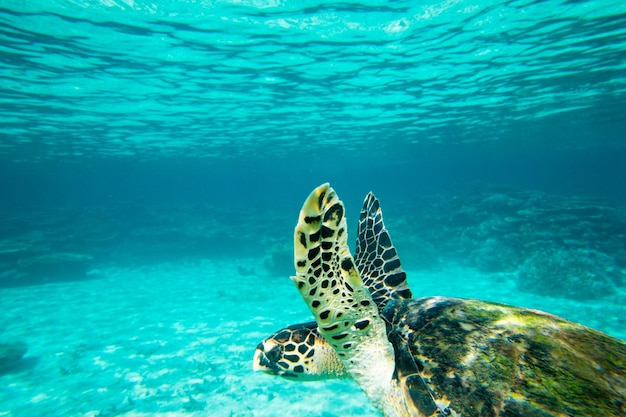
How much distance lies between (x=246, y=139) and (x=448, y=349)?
30649mm

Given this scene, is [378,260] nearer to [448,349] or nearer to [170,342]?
[448,349]

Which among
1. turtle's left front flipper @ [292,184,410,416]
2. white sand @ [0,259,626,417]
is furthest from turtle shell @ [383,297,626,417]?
white sand @ [0,259,626,417]

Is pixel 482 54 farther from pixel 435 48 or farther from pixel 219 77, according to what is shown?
pixel 219 77

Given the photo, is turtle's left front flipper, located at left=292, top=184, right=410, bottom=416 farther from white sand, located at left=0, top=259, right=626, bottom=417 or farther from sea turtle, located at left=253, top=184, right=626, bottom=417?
white sand, located at left=0, top=259, right=626, bottom=417

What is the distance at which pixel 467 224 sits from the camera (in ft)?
79.5

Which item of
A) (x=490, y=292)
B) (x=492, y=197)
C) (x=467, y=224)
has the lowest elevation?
(x=490, y=292)

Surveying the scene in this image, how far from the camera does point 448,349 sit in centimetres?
234

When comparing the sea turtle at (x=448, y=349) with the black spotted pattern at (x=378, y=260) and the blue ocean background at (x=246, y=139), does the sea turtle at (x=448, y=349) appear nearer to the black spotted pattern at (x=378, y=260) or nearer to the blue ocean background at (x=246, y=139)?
the black spotted pattern at (x=378, y=260)

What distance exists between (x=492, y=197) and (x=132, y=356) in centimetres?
2413

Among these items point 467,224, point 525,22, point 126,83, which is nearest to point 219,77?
point 126,83

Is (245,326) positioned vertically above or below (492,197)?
below

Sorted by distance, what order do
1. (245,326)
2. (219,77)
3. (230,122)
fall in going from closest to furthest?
(245,326), (219,77), (230,122)

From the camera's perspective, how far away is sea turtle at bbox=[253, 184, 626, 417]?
73.5 inches

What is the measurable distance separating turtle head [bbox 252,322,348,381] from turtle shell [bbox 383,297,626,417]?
81 cm
